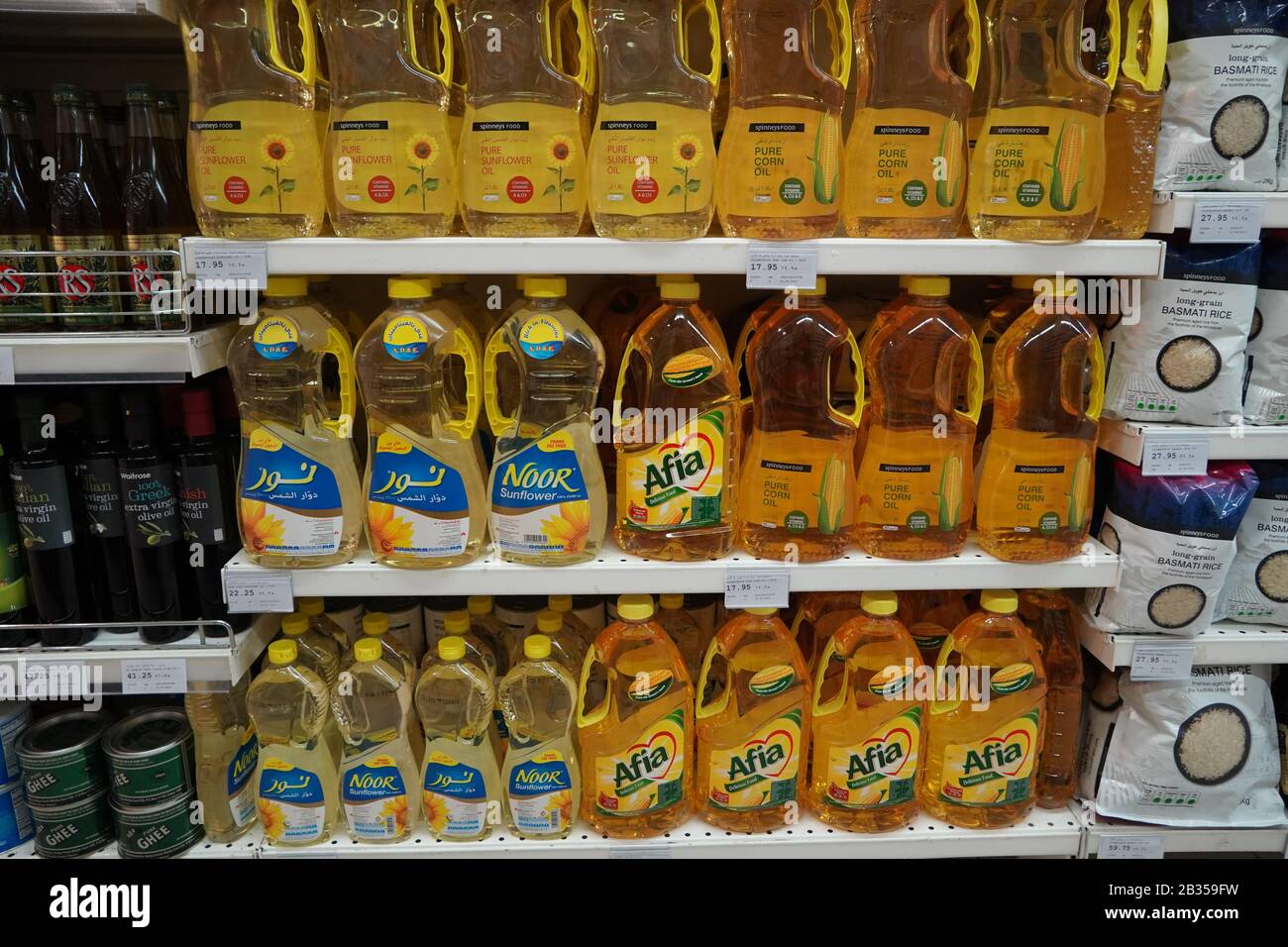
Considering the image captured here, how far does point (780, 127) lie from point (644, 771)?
1178 mm

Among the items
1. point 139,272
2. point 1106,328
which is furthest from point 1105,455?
point 139,272

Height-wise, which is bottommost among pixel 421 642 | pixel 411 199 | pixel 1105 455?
pixel 421 642

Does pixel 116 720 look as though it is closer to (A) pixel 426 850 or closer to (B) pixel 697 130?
(A) pixel 426 850

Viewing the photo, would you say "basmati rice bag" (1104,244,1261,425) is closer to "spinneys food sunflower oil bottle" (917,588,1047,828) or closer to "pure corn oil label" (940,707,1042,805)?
"spinneys food sunflower oil bottle" (917,588,1047,828)

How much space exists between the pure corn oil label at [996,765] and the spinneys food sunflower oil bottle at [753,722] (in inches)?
12.1

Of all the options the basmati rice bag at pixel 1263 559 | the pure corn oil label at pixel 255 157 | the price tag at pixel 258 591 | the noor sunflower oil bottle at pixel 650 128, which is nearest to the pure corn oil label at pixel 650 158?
the noor sunflower oil bottle at pixel 650 128

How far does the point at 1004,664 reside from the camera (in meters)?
1.66

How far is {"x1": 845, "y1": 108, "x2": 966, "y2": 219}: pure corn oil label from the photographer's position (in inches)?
56.5

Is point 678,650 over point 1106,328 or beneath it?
beneath

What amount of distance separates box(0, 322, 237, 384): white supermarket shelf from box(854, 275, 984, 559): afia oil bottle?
1.18m

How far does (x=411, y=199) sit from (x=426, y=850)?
1195 mm

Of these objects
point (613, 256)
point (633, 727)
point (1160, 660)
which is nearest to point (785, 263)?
point (613, 256)

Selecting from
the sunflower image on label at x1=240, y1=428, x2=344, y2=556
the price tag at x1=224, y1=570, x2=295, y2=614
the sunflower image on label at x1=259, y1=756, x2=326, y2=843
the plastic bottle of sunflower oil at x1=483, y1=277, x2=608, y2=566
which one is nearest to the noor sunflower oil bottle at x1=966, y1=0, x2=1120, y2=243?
the plastic bottle of sunflower oil at x1=483, y1=277, x2=608, y2=566

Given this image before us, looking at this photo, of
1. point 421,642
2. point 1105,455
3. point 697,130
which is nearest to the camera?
point 697,130
